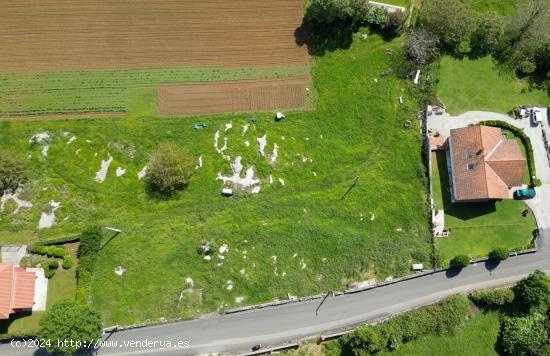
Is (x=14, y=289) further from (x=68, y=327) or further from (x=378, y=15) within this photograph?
(x=378, y=15)

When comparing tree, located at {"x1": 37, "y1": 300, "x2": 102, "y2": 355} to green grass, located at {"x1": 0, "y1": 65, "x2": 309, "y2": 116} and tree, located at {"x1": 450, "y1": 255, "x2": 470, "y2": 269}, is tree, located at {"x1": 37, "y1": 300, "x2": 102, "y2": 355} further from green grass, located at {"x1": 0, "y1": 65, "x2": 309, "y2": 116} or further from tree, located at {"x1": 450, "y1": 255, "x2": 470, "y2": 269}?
tree, located at {"x1": 450, "y1": 255, "x2": 470, "y2": 269}

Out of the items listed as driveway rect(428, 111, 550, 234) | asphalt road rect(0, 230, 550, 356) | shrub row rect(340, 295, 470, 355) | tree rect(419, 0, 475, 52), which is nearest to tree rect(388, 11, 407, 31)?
tree rect(419, 0, 475, 52)

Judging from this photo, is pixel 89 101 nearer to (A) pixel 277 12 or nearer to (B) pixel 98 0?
(B) pixel 98 0

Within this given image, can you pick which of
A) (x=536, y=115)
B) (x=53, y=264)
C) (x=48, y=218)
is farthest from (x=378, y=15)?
(x=53, y=264)

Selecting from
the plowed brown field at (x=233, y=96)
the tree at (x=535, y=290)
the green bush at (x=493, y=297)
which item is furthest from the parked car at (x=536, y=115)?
the plowed brown field at (x=233, y=96)

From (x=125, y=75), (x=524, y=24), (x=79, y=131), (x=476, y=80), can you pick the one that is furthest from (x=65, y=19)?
(x=524, y=24)

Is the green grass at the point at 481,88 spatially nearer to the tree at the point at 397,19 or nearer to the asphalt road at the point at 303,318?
the tree at the point at 397,19
